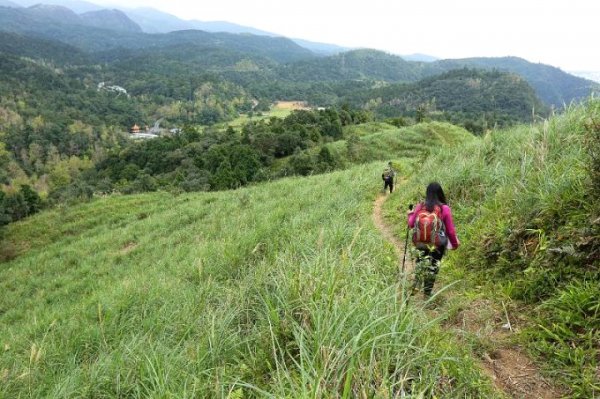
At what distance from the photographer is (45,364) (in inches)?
175

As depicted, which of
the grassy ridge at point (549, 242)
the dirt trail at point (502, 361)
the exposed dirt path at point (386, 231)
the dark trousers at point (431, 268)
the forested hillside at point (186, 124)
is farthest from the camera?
the forested hillside at point (186, 124)

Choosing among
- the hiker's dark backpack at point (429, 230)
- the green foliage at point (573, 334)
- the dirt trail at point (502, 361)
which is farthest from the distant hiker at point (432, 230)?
the green foliage at point (573, 334)

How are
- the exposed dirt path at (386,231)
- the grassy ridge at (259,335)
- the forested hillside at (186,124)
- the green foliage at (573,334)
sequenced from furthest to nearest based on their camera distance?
the forested hillside at (186,124)
the exposed dirt path at (386,231)
the green foliage at (573,334)
the grassy ridge at (259,335)

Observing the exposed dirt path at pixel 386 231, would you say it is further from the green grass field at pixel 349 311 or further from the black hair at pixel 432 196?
the black hair at pixel 432 196

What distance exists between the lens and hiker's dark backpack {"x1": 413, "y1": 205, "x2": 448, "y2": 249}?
16.5ft

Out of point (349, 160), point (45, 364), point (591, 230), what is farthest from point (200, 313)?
point (349, 160)

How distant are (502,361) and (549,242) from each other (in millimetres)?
1643

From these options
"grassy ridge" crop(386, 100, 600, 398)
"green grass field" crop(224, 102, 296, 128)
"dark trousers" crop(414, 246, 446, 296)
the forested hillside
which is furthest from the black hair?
"green grass field" crop(224, 102, 296, 128)

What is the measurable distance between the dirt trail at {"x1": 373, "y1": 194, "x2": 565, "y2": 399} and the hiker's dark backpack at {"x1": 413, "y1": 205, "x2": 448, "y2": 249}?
896mm

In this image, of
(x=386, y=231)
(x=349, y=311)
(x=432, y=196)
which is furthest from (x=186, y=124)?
(x=349, y=311)

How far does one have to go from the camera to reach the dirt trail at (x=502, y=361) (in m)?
3.20

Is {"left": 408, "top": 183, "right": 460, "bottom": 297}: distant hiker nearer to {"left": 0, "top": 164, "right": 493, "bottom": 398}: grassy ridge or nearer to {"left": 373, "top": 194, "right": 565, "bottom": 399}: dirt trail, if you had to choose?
{"left": 0, "top": 164, "right": 493, "bottom": 398}: grassy ridge

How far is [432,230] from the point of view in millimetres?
5020

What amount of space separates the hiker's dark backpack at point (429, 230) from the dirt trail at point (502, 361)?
90 cm
